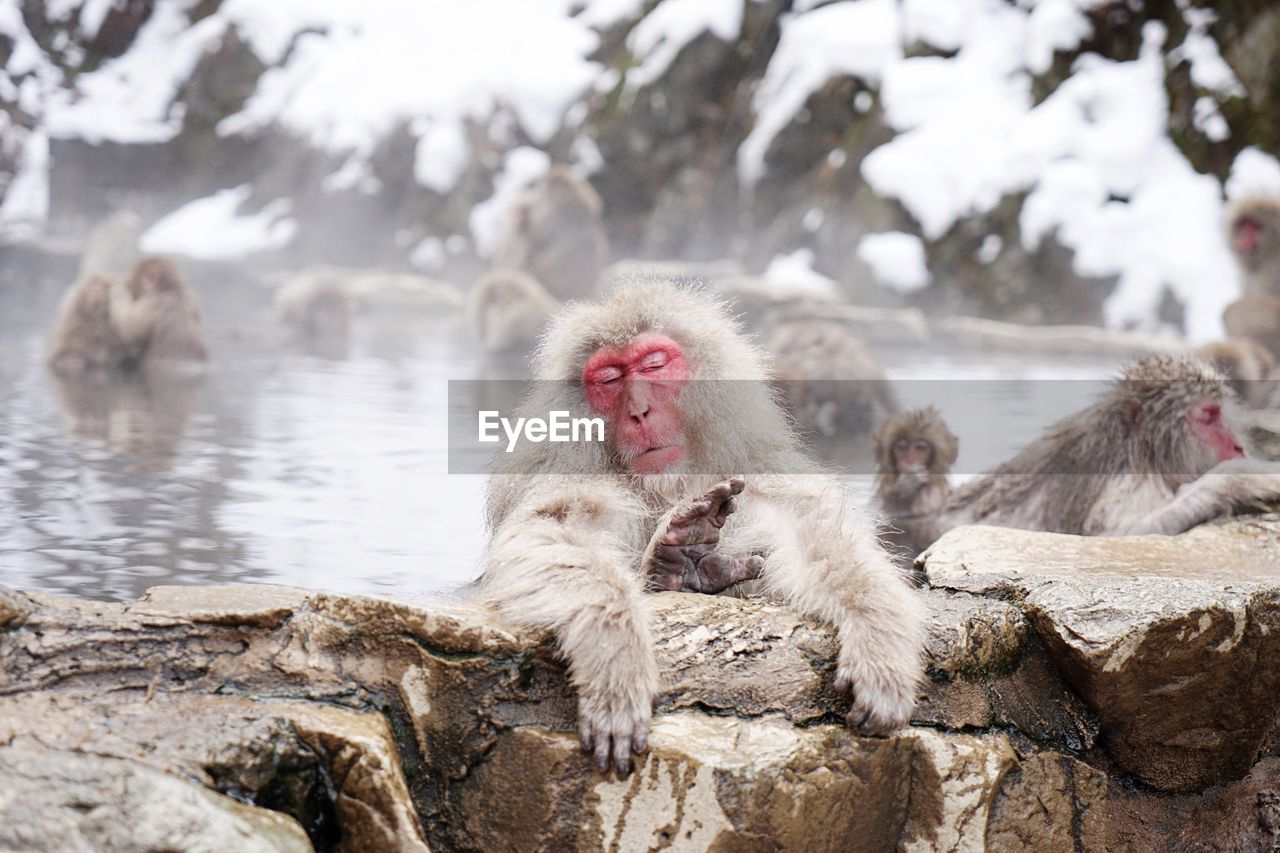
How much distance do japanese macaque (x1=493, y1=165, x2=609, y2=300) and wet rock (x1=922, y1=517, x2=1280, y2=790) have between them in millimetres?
9575

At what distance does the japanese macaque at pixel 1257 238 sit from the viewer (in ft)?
29.6

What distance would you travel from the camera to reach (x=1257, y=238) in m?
9.09

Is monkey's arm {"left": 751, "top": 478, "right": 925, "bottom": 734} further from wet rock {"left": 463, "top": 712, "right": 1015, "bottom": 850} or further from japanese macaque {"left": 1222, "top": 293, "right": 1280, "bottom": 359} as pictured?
japanese macaque {"left": 1222, "top": 293, "right": 1280, "bottom": 359}

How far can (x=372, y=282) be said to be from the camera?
624 inches

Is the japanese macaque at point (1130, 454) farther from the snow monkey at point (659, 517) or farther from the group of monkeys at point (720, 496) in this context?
the snow monkey at point (659, 517)

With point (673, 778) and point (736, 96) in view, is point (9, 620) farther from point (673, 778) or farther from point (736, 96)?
point (736, 96)

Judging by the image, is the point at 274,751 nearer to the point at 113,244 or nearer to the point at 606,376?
the point at 606,376

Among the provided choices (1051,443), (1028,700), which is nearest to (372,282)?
(1051,443)

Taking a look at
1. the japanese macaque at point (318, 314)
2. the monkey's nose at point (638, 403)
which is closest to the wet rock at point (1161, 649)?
the monkey's nose at point (638, 403)

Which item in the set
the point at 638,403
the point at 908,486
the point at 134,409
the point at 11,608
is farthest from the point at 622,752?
the point at 134,409

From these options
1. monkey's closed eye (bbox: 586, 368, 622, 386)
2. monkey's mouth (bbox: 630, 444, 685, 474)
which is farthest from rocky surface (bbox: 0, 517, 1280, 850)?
monkey's closed eye (bbox: 586, 368, 622, 386)

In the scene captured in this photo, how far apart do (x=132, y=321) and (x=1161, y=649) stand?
7.70 meters

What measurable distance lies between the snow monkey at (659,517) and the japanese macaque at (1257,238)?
7.09m

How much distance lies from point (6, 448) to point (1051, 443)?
4.08 metres
